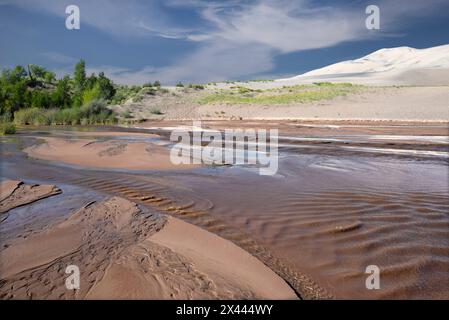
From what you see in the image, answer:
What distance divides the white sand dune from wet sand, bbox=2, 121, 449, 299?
151 feet

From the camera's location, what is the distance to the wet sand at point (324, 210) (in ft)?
10.3

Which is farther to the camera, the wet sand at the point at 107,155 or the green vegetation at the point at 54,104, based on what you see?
the green vegetation at the point at 54,104

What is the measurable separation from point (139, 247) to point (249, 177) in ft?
13.4

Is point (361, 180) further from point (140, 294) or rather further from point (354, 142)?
point (354, 142)

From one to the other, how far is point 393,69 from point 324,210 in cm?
8485

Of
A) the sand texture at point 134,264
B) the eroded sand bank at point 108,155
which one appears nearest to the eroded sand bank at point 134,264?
the sand texture at point 134,264

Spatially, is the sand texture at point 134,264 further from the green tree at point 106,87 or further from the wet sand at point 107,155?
the green tree at point 106,87

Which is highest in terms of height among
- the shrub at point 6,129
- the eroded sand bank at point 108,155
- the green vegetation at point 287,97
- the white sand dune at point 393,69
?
the white sand dune at point 393,69

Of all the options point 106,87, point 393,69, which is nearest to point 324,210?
point 106,87

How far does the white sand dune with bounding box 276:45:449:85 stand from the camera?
5207 centimetres

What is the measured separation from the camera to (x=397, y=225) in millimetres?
4277

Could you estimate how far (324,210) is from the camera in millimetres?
4895

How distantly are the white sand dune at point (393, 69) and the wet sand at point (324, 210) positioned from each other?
45952 mm
